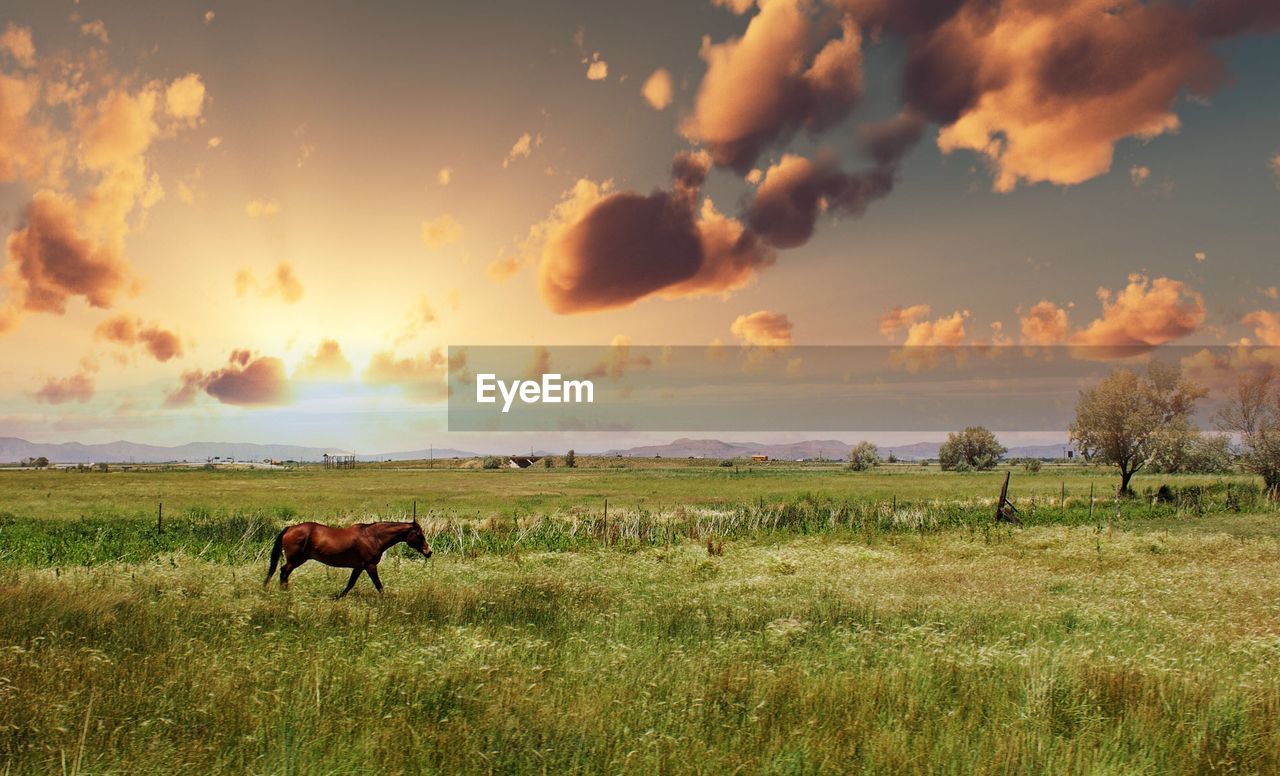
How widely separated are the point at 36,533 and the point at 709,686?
121 ft

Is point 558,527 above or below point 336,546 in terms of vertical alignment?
below

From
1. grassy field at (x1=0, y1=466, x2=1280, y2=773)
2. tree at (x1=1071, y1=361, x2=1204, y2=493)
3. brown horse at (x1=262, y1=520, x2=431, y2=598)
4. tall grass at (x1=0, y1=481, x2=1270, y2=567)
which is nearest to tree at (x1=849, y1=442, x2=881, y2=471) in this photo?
tree at (x1=1071, y1=361, x2=1204, y2=493)

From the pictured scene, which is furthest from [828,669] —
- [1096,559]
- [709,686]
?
[1096,559]

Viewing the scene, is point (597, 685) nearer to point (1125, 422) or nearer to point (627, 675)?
point (627, 675)

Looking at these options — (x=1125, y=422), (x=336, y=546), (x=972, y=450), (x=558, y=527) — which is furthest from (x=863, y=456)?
(x=336, y=546)

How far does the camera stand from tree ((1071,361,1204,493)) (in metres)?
67.1

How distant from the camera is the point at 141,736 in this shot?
5.95 m

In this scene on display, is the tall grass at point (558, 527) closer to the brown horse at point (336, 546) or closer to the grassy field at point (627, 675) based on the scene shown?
the grassy field at point (627, 675)

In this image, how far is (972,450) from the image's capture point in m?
190

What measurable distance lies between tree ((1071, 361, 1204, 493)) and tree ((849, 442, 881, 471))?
382 ft

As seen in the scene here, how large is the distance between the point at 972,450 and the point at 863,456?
29.5 metres

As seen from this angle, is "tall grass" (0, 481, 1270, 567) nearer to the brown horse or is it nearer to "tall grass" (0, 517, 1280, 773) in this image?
the brown horse

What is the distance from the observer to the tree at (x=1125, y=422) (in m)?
67.1

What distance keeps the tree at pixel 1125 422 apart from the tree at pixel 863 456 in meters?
116
